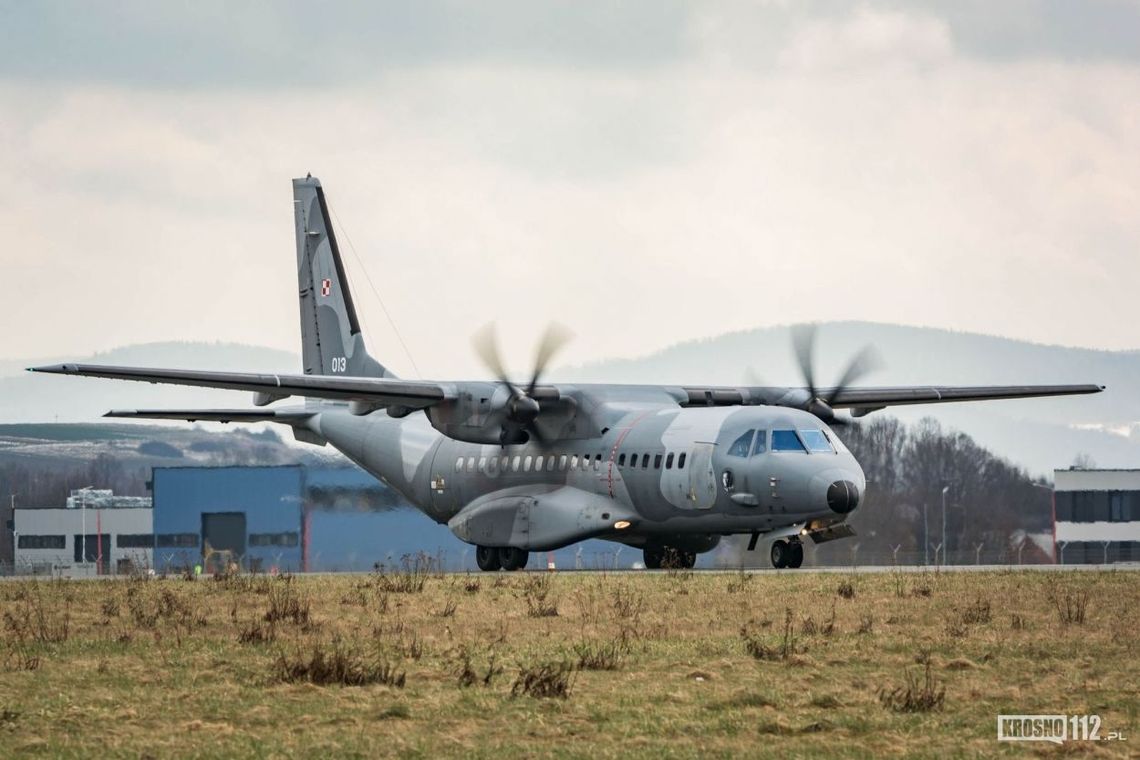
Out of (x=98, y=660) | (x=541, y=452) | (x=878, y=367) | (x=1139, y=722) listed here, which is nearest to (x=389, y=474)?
(x=541, y=452)

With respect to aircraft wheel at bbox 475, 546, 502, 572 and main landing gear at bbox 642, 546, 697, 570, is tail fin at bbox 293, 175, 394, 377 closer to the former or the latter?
aircraft wheel at bbox 475, 546, 502, 572

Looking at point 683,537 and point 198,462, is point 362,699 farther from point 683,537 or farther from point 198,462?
point 198,462

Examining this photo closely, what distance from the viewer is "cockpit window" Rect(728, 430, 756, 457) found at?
3472cm

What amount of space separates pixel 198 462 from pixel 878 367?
271ft

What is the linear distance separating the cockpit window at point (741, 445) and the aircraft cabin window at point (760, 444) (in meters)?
0.15

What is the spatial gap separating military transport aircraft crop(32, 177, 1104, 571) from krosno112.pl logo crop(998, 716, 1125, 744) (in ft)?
60.5

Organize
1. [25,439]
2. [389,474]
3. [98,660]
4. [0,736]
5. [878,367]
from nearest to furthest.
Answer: [0,736] → [98,660] → [878,367] → [389,474] → [25,439]

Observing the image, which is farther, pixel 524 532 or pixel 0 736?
pixel 524 532

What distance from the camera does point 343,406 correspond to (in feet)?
149

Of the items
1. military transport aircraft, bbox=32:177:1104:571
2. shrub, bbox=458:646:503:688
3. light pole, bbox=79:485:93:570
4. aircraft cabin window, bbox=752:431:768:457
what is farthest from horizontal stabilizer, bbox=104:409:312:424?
light pole, bbox=79:485:93:570

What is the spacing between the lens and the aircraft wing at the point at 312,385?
35.7 meters

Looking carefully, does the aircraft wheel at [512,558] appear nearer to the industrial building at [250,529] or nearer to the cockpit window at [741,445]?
the industrial building at [250,529]

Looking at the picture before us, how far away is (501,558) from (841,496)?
9601 mm

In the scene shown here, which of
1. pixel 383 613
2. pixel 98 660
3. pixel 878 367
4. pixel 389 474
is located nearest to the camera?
pixel 98 660
